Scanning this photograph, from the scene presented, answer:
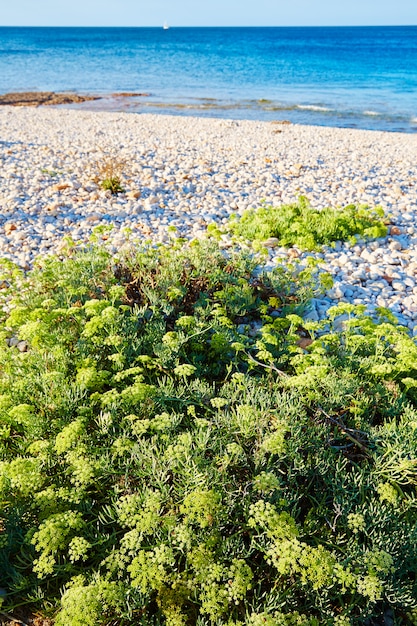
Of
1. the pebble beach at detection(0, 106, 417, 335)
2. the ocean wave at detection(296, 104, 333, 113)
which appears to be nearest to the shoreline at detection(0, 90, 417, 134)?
the ocean wave at detection(296, 104, 333, 113)

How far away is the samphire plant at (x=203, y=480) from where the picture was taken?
7.90 feet

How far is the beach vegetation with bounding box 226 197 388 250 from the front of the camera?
22.3 ft

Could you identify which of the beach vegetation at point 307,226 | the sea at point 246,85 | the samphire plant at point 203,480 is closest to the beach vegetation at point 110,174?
the beach vegetation at point 307,226

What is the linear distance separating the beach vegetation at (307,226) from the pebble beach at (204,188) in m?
0.20

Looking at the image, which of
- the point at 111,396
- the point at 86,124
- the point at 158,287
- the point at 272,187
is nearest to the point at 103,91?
the point at 86,124

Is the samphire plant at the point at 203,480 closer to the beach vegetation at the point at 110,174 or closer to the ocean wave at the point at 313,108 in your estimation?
the beach vegetation at the point at 110,174

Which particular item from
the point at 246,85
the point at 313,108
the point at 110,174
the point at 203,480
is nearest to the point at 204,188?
the point at 110,174

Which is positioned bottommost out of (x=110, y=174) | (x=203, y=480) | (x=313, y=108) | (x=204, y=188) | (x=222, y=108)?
(x=203, y=480)

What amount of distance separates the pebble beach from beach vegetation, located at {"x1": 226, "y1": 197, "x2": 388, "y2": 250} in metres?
0.20

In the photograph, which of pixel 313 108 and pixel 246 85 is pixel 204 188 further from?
pixel 246 85

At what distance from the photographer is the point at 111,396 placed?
3.15m

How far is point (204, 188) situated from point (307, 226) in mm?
2905

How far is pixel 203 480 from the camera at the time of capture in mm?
2713

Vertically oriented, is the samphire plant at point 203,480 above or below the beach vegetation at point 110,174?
below
